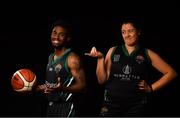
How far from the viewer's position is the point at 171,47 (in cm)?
515

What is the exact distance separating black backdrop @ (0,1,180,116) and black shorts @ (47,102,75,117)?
1.12m

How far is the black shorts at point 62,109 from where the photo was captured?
11.9 feet

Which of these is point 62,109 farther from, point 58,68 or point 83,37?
point 83,37

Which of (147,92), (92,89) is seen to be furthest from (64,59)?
(92,89)

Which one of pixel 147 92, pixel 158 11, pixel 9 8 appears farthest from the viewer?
pixel 9 8

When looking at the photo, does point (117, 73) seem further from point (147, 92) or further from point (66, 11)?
point (66, 11)

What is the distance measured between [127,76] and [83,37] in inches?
68.9

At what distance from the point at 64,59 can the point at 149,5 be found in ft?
5.98

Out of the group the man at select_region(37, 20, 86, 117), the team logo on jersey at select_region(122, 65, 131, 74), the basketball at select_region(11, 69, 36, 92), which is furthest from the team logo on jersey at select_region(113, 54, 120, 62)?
the basketball at select_region(11, 69, 36, 92)

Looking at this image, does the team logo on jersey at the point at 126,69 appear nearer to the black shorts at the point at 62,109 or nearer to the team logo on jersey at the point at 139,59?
the team logo on jersey at the point at 139,59

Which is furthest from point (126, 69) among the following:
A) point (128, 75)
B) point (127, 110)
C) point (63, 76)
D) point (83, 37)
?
point (83, 37)

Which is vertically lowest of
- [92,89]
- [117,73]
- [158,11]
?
[92,89]

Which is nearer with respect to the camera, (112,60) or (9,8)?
(112,60)

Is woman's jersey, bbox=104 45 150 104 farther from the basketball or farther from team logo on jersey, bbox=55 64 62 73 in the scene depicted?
the basketball
